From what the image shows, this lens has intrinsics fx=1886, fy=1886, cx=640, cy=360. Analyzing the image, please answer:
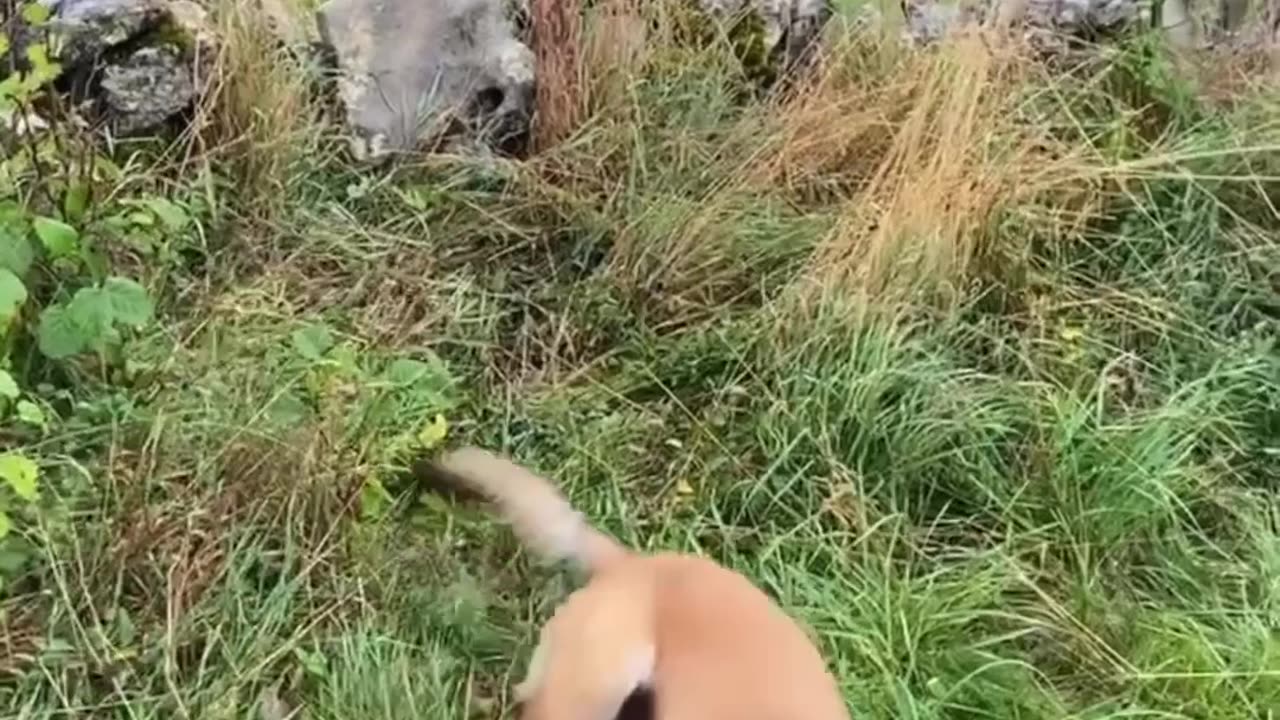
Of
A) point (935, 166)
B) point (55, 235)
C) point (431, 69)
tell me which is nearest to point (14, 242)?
point (55, 235)

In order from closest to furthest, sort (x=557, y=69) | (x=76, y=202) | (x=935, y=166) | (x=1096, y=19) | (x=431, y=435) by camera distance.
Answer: (x=431, y=435) < (x=76, y=202) < (x=935, y=166) < (x=557, y=69) < (x=1096, y=19)

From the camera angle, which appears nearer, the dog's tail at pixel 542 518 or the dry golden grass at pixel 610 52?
the dog's tail at pixel 542 518

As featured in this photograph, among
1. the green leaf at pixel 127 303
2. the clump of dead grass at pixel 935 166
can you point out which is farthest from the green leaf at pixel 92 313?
the clump of dead grass at pixel 935 166

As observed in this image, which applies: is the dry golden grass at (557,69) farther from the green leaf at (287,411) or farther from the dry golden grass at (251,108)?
the green leaf at (287,411)

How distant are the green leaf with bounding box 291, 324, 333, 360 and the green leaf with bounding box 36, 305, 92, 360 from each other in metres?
0.37

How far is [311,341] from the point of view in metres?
3.17

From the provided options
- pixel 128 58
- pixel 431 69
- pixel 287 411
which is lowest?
pixel 287 411

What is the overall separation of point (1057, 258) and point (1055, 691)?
1129 mm

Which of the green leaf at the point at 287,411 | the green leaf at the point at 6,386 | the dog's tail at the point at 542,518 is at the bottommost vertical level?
the green leaf at the point at 287,411

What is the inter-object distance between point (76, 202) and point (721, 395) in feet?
3.74

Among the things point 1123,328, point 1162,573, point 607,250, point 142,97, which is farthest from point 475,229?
point 1162,573

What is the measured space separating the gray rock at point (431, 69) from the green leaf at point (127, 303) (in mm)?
1013

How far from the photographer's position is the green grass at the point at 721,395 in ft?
8.90

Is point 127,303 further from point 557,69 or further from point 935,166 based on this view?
point 935,166
